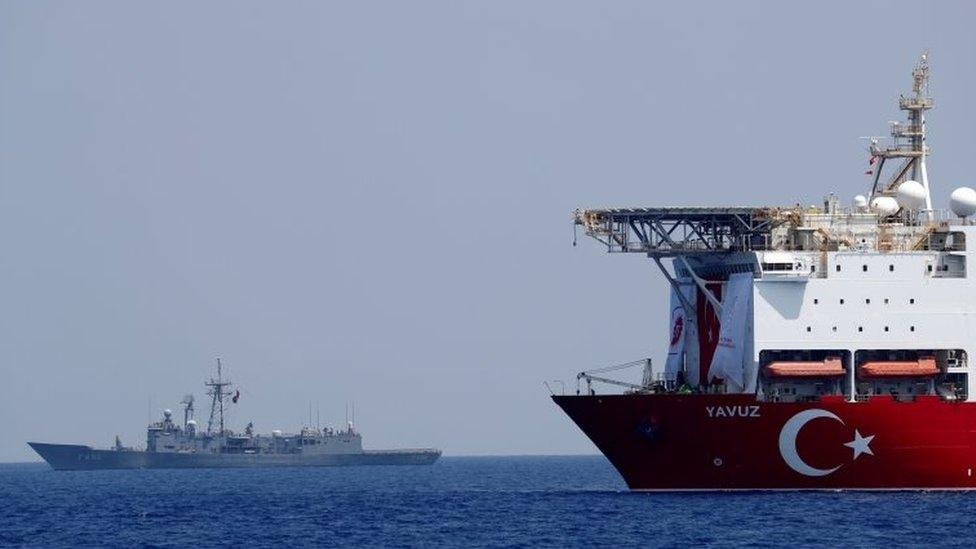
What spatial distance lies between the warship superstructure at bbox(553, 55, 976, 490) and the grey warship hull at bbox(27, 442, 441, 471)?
84104mm

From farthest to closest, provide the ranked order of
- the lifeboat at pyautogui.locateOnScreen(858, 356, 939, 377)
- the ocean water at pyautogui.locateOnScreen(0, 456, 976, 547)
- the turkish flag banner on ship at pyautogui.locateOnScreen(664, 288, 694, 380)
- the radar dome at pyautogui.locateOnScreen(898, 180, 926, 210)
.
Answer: the turkish flag banner on ship at pyautogui.locateOnScreen(664, 288, 694, 380) → the radar dome at pyautogui.locateOnScreen(898, 180, 926, 210) → the lifeboat at pyautogui.locateOnScreen(858, 356, 939, 377) → the ocean water at pyautogui.locateOnScreen(0, 456, 976, 547)

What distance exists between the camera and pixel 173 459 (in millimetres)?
137500

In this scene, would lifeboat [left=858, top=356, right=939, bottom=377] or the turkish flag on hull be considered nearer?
lifeboat [left=858, top=356, right=939, bottom=377]

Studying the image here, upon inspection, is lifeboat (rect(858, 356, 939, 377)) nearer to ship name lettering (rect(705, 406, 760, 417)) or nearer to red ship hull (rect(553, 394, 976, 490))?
red ship hull (rect(553, 394, 976, 490))

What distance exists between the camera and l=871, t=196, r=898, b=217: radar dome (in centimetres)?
5569

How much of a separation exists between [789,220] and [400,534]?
14772 millimetres

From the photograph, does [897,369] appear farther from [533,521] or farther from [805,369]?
[533,521]

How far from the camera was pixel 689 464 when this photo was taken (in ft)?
176

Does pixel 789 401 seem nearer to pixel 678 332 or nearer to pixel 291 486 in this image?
pixel 678 332

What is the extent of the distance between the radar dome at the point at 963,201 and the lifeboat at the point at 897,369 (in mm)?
5256

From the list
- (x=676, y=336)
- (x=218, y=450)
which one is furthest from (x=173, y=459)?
(x=676, y=336)

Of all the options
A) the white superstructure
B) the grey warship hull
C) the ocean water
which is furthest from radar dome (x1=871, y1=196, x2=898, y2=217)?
the grey warship hull

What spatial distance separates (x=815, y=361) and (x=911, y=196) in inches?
245

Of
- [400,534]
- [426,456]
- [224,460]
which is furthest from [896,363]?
[426,456]
